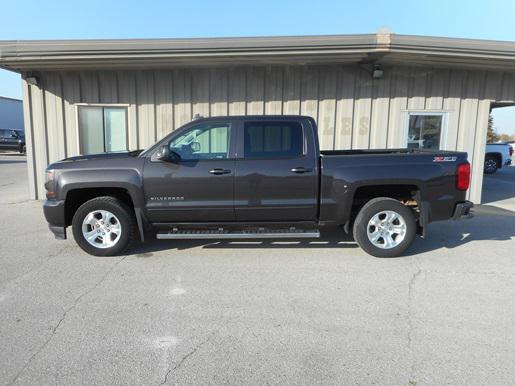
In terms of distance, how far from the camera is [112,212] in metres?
5.00

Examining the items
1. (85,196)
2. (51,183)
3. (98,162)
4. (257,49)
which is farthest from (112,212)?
(257,49)

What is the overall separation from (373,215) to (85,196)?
3.95 metres

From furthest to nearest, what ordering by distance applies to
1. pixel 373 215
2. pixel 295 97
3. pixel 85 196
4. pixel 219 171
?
pixel 295 97
pixel 85 196
pixel 373 215
pixel 219 171

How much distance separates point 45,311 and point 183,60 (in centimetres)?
559

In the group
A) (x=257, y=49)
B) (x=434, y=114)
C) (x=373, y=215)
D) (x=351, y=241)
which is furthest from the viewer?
(x=434, y=114)

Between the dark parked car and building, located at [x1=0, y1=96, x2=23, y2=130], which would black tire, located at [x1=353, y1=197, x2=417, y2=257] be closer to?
the dark parked car

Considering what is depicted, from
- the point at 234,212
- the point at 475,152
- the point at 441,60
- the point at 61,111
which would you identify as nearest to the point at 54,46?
the point at 61,111

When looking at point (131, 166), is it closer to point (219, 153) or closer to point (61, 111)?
point (219, 153)

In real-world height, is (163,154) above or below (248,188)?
above

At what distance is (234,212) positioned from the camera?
5023mm

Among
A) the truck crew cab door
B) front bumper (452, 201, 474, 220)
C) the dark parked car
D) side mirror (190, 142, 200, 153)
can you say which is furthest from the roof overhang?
the dark parked car

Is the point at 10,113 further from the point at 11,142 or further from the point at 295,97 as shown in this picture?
the point at 295,97

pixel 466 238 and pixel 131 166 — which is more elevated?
pixel 131 166

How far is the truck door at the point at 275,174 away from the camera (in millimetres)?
4938
